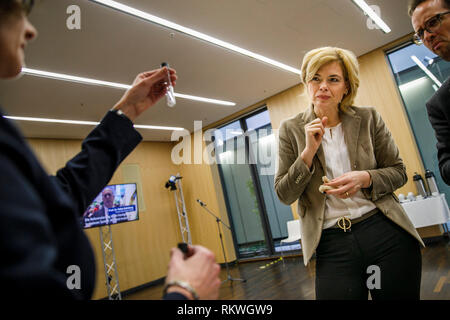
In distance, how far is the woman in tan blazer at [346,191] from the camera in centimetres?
102

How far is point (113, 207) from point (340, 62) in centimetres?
600

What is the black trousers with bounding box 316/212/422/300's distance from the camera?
1.00 meters

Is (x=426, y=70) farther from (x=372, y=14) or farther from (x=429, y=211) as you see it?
(x=429, y=211)

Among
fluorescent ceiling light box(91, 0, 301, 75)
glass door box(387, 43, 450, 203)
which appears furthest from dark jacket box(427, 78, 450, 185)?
glass door box(387, 43, 450, 203)

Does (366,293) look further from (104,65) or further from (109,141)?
(104,65)

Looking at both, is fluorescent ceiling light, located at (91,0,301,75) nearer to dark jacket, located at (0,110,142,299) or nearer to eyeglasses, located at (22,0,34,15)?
eyeglasses, located at (22,0,34,15)

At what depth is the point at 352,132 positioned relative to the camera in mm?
1202

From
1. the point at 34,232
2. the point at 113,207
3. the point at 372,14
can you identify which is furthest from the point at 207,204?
the point at 34,232

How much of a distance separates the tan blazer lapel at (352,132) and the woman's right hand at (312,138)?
6.6 inches

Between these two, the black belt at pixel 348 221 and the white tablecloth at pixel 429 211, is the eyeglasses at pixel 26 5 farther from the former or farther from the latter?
the white tablecloth at pixel 429 211

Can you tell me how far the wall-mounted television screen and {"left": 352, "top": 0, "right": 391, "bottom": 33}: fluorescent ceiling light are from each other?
532cm

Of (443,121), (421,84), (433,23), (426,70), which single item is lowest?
(443,121)
